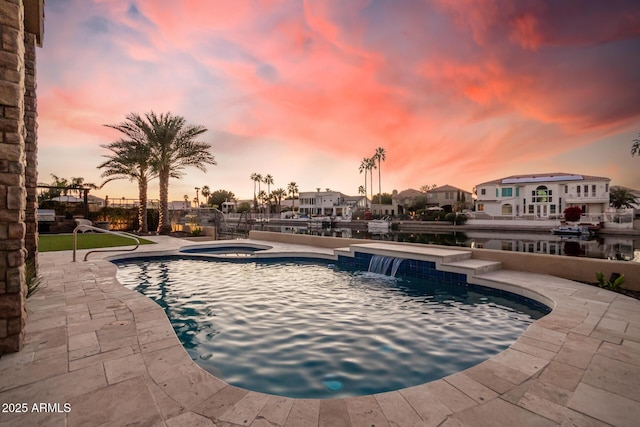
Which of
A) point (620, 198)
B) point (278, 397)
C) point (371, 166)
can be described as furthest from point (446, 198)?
point (278, 397)

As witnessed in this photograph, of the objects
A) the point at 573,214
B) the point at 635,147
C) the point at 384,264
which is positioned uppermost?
the point at 635,147

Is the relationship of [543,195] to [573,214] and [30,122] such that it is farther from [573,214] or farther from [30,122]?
[30,122]

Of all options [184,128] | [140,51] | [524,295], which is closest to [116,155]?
[184,128]

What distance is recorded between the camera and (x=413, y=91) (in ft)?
53.1

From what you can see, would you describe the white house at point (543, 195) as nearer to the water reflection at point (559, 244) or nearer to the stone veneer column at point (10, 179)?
the water reflection at point (559, 244)

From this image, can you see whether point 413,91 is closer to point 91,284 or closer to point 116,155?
point 91,284

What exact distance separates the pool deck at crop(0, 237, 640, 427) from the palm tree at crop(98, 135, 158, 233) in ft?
58.4

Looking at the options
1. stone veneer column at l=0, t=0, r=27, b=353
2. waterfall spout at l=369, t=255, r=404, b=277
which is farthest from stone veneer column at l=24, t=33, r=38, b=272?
waterfall spout at l=369, t=255, r=404, b=277

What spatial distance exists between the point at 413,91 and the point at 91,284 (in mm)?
16602

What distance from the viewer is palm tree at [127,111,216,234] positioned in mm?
18828

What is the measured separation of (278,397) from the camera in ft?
8.14

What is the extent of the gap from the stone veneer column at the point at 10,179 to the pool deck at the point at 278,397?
432 millimetres

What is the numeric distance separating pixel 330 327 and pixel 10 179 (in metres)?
4.53

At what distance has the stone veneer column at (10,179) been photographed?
9.96 ft
